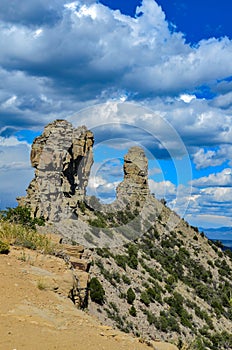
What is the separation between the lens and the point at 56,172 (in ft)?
158

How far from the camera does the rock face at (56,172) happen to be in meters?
46.2

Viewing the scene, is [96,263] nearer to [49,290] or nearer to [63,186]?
[63,186]

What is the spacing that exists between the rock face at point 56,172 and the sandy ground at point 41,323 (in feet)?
120

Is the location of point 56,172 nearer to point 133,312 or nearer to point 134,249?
point 134,249

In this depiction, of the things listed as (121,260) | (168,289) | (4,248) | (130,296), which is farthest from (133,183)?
(4,248)

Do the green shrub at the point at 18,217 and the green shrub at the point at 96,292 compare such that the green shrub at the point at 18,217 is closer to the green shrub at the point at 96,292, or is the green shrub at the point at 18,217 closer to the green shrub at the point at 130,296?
the green shrub at the point at 96,292

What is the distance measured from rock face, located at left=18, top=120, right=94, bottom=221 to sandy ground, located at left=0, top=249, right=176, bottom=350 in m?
36.5

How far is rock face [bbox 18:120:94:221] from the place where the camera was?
46250mm

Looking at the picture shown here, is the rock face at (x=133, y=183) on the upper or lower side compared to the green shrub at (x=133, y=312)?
upper

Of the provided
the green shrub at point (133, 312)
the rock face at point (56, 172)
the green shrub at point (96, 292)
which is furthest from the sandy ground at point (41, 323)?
the rock face at point (56, 172)

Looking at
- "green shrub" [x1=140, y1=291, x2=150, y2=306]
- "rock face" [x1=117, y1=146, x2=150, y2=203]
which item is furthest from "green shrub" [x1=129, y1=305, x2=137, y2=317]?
"rock face" [x1=117, y1=146, x2=150, y2=203]

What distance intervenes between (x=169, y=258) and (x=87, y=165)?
16379mm

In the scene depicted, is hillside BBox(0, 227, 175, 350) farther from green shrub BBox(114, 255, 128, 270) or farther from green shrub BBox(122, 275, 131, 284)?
green shrub BBox(114, 255, 128, 270)

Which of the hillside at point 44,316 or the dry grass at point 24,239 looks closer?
the hillside at point 44,316
